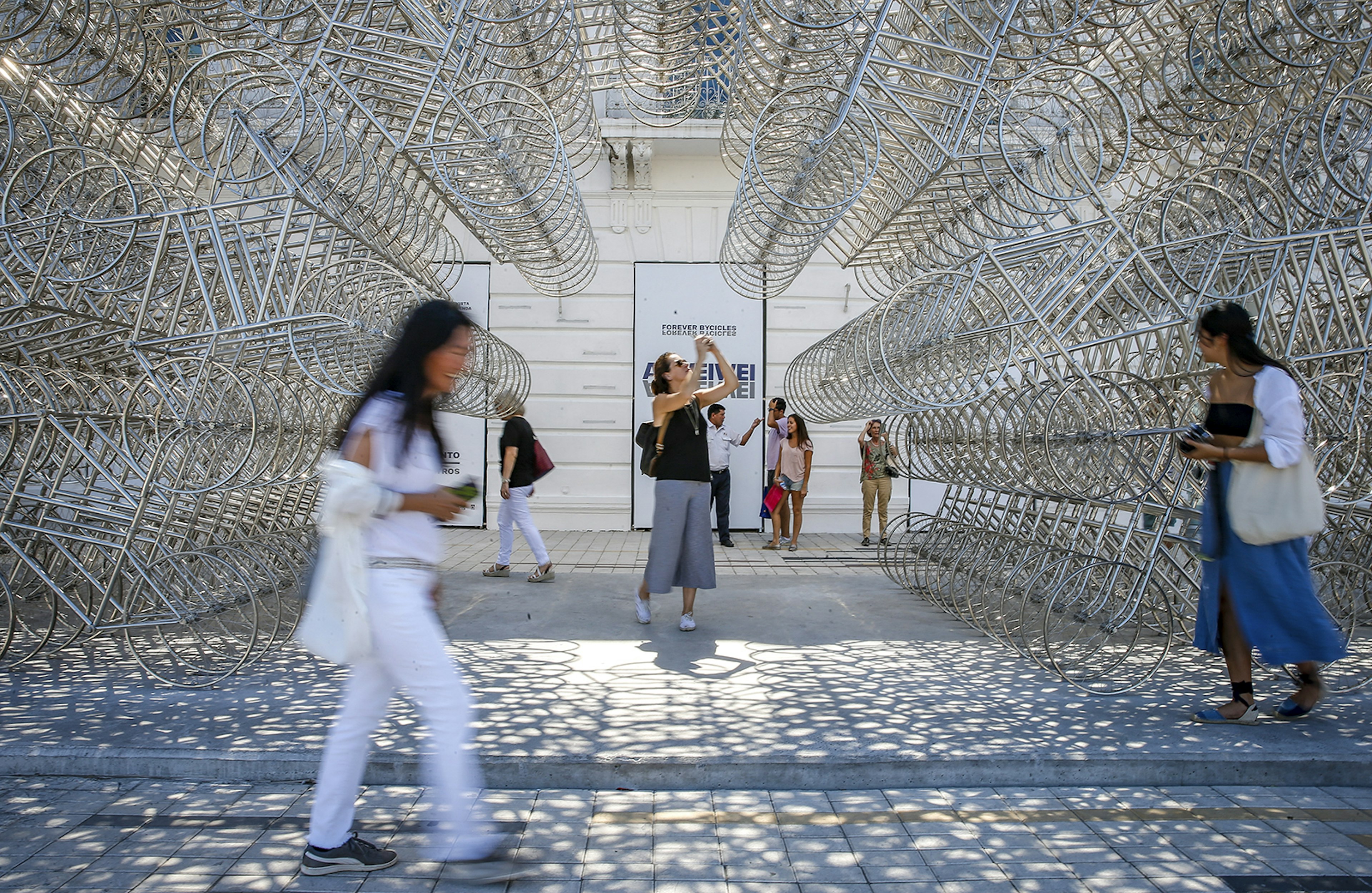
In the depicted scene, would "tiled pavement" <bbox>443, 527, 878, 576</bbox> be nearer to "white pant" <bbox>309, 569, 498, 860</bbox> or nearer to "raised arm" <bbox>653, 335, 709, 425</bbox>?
"raised arm" <bbox>653, 335, 709, 425</bbox>

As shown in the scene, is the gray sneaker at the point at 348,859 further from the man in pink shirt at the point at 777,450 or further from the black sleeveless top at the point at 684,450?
the man in pink shirt at the point at 777,450

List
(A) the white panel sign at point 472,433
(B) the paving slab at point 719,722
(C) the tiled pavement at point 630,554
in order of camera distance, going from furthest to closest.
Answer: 1. (A) the white panel sign at point 472,433
2. (C) the tiled pavement at point 630,554
3. (B) the paving slab at point 719,722

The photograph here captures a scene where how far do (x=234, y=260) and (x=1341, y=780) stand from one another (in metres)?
6.34

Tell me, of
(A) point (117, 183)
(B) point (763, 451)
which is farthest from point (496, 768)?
(B) point (763, 451)

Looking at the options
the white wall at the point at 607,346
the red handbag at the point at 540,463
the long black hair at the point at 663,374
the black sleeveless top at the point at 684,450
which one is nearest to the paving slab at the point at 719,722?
the black sleeveless top at the point at 684,450

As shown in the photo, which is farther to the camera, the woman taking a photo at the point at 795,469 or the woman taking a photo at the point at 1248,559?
the woman taking a photo at the point at 795,469

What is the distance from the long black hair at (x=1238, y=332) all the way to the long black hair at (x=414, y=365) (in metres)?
3.14

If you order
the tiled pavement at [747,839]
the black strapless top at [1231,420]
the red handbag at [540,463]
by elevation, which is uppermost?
the black strapless top at [1231,420]

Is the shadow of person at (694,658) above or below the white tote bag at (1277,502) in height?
below

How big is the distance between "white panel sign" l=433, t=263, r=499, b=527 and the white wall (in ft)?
0.37

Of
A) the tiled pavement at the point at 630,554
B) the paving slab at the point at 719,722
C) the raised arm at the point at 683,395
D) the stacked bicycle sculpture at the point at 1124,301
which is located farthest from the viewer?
the tiled pavement at the point at 630,554

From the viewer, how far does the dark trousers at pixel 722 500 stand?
10273mm

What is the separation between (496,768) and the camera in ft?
10.7

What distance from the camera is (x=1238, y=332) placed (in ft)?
12.0
